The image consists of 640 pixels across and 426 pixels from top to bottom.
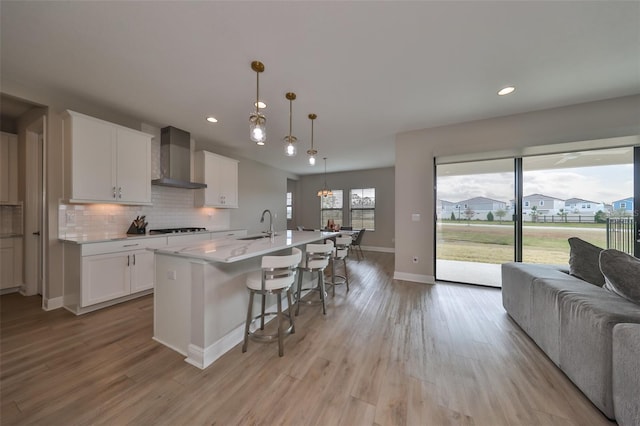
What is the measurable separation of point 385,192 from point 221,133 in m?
5.20

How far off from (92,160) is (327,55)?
10.8ft

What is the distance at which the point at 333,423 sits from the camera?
1.24 m

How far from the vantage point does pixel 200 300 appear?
172 centimetres

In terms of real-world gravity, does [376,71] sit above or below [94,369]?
above

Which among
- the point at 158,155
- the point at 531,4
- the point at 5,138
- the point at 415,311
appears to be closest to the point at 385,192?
the point at 415,311

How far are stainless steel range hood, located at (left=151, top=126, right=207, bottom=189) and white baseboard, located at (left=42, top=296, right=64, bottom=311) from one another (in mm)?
1950

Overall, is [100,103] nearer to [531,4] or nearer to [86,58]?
[86,58]

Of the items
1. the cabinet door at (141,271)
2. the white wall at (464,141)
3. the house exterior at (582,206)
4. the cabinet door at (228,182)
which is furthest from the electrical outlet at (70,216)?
the house exterior at (582,206)

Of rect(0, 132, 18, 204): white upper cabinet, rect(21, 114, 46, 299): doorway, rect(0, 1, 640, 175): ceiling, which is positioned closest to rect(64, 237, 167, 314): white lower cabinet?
rect(21, 114, 46, 299): doorway

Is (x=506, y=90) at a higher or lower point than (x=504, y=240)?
higher

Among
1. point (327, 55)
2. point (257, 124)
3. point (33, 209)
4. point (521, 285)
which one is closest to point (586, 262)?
point (521, 285)

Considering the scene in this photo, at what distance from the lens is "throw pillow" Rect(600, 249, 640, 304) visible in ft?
4.58

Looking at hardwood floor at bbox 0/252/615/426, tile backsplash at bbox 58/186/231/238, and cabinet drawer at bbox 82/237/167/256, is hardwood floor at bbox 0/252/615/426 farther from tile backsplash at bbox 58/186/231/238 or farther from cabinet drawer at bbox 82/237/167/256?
tile backsplash at bbox 58/186/231/238

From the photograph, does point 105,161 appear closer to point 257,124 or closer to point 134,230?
point 134,230
